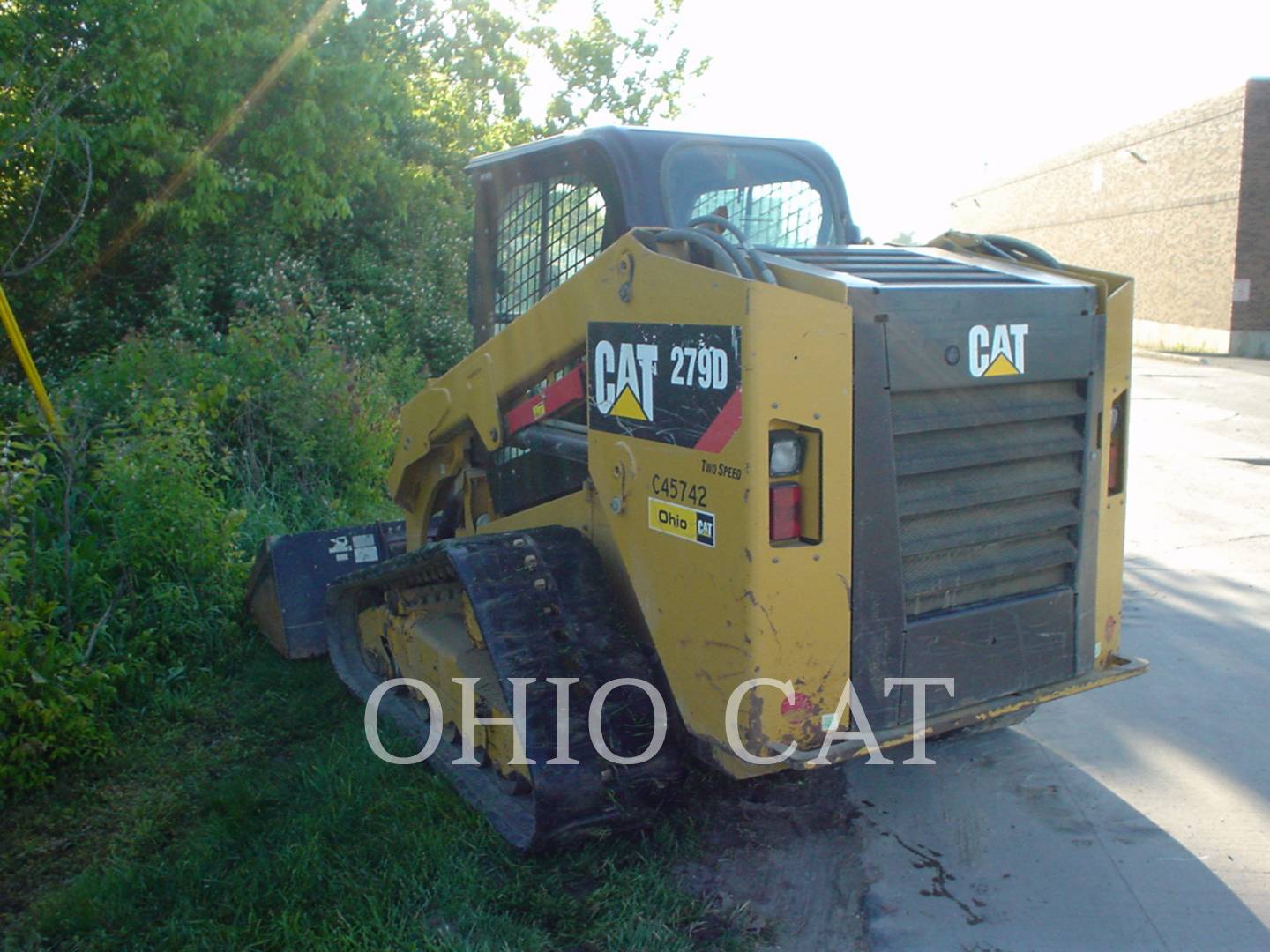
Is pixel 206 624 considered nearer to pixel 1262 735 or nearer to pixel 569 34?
pixel 1262 735

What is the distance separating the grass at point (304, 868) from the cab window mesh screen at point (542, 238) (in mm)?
1874

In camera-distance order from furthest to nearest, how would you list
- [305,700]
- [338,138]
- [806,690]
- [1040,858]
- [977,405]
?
1. [338,138]
2. [305,700]
3. [1040,858]
4. [977,405]
5. [806,690]

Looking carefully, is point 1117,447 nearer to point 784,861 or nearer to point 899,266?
point 899,266

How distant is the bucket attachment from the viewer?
17.5 feet

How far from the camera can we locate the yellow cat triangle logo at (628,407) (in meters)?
3.34

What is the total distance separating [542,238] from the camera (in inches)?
181

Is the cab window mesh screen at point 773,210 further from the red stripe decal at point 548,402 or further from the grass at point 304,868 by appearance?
the grass at point 304,868

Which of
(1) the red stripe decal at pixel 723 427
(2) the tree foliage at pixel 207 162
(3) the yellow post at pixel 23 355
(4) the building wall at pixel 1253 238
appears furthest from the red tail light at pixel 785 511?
(4) the building wall at pixel 1253 238

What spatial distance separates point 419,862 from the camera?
3412 millimetres

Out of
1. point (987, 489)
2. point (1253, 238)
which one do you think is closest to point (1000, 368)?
point (987, 489)

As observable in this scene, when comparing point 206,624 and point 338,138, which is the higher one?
point 338,138

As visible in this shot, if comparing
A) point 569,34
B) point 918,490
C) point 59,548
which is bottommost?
point 59,548

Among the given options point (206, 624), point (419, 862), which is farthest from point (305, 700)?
point (419, 862)

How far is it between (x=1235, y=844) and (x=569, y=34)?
54.5 feet
